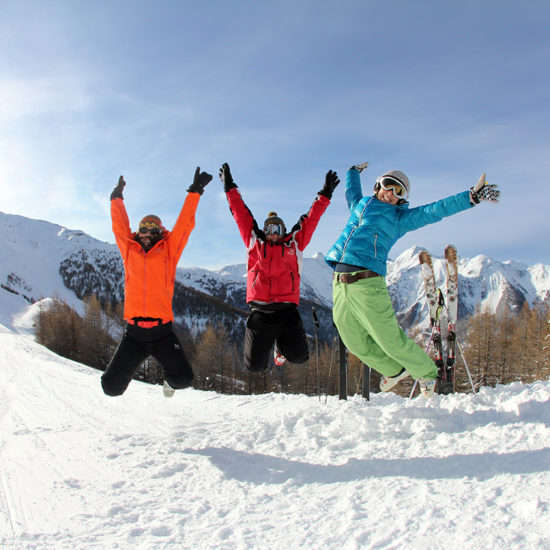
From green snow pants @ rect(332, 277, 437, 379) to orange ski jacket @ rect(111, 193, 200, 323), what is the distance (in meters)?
2.00

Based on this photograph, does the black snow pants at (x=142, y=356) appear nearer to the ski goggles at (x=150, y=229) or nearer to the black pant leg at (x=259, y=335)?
the black pant leg at (x=259, y=335)

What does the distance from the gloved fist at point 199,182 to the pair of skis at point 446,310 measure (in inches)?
173

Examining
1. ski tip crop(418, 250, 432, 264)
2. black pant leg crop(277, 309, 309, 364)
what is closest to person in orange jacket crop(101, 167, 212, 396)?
black pant leg crop(277, 309, 309, 364)

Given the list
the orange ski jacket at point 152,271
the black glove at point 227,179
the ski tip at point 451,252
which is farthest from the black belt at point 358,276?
the ski tip at point 451,252

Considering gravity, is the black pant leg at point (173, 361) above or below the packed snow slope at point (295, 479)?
above

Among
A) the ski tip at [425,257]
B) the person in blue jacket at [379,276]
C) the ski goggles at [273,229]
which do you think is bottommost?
the person in blue jacket at [379,276]

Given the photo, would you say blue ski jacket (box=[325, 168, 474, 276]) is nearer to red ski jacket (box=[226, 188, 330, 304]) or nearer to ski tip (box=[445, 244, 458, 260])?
red ski jacket (box=[226, 188, 330, 304])

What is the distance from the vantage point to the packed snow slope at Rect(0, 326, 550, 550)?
230 centimetres

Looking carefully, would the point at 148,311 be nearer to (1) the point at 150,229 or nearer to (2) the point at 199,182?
(1) the point at 150,229

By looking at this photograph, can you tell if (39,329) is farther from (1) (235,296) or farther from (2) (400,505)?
(1) (235,296)

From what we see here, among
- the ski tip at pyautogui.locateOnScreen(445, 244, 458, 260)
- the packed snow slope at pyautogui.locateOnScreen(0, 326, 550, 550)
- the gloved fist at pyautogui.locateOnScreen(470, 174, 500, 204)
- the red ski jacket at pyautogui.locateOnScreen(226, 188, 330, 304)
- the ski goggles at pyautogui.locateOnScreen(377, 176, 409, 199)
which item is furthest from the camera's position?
the ski tip at pyautogui.locateOnScreen(445, 244, 458, 260)

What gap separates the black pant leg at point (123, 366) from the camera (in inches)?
179

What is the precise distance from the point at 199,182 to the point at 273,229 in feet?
3.82

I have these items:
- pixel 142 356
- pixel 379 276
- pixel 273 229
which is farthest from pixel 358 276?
pixel 142 356
